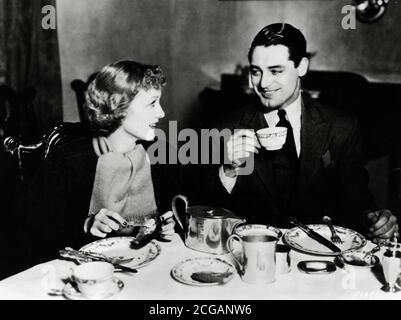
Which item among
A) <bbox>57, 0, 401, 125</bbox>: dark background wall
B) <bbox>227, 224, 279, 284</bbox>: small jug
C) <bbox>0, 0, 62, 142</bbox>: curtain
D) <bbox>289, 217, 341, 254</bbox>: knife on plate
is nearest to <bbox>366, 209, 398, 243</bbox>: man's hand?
<bbox>289, 217, 341, 254</bbox>: knife on plate

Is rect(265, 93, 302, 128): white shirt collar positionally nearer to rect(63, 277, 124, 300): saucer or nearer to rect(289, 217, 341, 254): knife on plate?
rect(289, 217, 341, 254): knife on plate

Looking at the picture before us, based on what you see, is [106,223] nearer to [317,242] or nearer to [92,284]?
[92,284]

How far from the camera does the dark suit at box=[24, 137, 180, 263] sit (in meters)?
1.87

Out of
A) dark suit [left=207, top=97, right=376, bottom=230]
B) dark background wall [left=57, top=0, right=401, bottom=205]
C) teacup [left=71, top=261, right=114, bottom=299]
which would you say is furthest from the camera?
dark background wall [left=57, top=0, right=401, bottom=205]


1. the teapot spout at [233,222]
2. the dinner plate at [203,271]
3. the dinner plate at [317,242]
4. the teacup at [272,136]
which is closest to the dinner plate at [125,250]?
the dinner plate at [203,271]

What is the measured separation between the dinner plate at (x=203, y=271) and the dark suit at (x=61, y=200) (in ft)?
2.01

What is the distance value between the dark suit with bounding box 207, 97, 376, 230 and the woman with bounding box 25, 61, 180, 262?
1.79 feet

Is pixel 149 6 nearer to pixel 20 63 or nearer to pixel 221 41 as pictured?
pixel 221 41

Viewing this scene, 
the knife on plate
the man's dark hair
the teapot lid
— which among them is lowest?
the knife on plate

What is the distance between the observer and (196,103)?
502cm

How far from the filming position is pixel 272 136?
5.55ft

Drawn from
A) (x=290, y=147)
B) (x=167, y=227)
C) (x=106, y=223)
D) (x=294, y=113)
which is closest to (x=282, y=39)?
(x=294, y=113)

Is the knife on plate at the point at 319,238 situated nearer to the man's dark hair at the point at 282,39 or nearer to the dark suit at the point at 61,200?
the dark suit at the point at 61,200

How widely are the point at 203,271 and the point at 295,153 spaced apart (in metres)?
1.14
